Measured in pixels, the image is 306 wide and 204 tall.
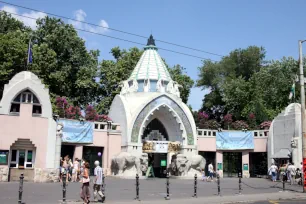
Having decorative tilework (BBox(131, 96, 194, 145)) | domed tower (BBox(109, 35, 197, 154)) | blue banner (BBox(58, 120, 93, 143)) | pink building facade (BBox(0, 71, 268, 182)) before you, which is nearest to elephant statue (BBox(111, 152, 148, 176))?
domed tower (BBox(109, 35, 197, 154))

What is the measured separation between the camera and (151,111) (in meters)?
33.0

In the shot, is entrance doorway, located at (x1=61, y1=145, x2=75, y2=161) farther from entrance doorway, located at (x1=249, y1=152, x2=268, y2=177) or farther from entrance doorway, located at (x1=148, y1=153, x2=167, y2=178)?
entrance doorway, located at (x1=249, y1=152, x2=268, y2=177)

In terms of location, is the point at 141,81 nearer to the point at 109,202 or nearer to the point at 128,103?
the point at 128,103

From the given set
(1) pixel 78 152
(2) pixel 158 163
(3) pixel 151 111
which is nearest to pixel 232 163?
(2) pixel 158 163

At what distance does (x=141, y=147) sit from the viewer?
32438 mm

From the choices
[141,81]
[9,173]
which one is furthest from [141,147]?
[9,173]

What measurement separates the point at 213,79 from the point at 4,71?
101 ft

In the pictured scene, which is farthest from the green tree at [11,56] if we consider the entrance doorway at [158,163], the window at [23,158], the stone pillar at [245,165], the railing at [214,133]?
the stone pillar at [245,165]

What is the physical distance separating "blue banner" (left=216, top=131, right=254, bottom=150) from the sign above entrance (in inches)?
190

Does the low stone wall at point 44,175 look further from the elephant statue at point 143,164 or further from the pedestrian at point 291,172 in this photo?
the pedestrian at point 291,172

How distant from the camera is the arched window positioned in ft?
77.7

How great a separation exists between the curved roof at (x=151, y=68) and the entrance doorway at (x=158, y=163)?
774cm

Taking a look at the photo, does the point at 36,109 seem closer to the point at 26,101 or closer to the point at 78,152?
the point at 26,101

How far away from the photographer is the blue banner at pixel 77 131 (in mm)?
29969
